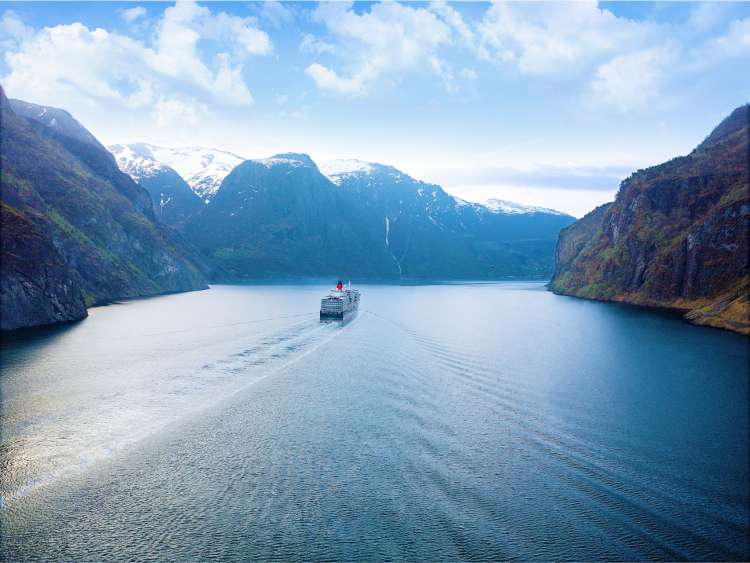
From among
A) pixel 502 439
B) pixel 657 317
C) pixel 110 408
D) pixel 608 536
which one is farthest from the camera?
pixel 657 317

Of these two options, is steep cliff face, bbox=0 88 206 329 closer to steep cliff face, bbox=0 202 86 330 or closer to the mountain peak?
steep cliff face, bbox=0 202 86 330

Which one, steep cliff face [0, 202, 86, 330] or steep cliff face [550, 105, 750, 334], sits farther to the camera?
steep cliff face [550, 105, 750, 334]

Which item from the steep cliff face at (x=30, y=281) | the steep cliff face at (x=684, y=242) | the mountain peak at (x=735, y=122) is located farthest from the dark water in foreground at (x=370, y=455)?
the mountain peak at (x=735, y=122)

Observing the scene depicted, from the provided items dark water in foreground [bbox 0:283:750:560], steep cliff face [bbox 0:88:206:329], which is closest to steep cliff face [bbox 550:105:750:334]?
dark water in foreground [bbox 0:283:750:560]

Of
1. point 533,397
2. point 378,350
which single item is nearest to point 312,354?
point 378,350

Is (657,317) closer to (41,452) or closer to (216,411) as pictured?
(216,411)

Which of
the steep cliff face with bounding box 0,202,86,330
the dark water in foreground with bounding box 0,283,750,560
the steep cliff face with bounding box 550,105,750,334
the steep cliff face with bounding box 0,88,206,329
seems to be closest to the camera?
the dark water in foreground with bounding box 0,283,750,560
